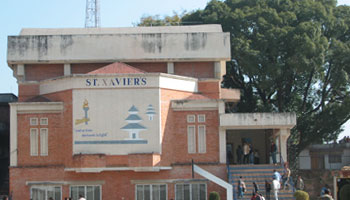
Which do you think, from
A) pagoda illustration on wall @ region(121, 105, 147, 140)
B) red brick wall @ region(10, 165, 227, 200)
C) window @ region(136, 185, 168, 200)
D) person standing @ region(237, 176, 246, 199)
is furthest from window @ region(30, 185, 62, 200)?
person standing @ region(237, 176, 246, 199)

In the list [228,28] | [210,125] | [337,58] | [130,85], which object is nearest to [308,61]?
[337,58]

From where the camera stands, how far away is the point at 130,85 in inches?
1309

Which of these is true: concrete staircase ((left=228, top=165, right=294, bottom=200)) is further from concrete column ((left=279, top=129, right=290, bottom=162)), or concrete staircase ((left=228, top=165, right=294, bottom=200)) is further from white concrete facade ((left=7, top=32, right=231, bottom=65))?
white concrete facade ((left=7, top=32, right=231, bottom=65))

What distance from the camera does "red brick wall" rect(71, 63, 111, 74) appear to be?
36.7 meters

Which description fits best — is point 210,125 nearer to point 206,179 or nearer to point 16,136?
point 206,179

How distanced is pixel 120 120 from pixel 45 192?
5862 millimetres

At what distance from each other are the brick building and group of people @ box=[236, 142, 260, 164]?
173cm

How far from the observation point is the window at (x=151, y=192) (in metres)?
33.7

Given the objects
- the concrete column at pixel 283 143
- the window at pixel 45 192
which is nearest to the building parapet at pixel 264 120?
the concrete column at pixel 283 143

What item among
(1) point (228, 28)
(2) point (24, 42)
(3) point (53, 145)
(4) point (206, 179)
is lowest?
(4) point (206, 179)

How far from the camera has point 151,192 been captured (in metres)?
33.7

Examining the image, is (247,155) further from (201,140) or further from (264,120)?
(201,140)

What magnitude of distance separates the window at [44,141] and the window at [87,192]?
252cm

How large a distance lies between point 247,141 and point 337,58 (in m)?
11.1
